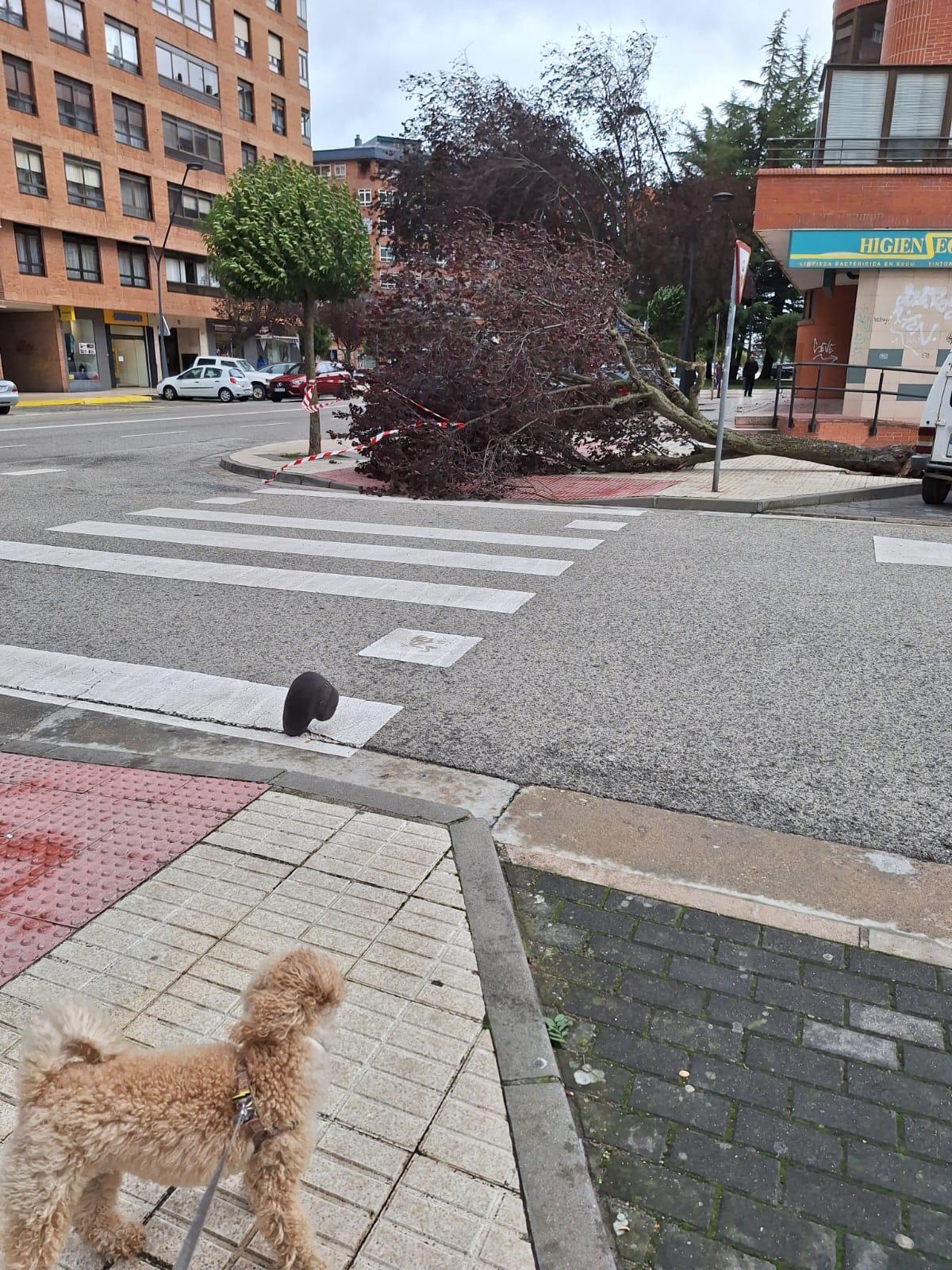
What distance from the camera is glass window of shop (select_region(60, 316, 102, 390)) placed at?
4238 cm

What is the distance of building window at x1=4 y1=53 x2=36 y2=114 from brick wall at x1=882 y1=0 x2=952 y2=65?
3337 cm

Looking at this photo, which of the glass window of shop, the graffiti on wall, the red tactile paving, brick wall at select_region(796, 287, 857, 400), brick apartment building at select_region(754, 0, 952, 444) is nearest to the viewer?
the red tactile paving

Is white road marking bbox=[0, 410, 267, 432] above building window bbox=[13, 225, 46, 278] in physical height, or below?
below

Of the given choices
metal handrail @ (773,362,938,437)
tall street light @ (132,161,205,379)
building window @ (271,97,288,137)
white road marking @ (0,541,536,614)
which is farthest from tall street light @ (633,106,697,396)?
building window @ (271,97,288,137)

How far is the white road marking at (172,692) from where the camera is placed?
196 inches

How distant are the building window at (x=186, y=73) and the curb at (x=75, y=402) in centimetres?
1881

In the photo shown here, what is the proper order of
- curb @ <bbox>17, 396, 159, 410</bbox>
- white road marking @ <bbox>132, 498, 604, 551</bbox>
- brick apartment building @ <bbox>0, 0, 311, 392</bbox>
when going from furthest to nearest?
brick apartment building @ <bbox>0, 0, 311, 392</bbox>
curb @ <bbox>17, 396, 159, 410</bbox>
white road marking @ <bbox>132, 498, 604, 551</bbox>

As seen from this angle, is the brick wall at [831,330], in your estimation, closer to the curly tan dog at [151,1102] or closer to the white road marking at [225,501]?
the white road marking at [225,501]

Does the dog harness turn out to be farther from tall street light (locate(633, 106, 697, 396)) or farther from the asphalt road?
tall street light (locate(633, 106, 697, 396))

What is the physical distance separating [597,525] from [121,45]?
45.4 meters

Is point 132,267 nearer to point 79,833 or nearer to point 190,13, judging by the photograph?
point 190,13

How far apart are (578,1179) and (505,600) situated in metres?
5.32

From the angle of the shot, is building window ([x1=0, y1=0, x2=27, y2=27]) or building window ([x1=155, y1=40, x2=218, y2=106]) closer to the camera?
building window ([x1=0, y1=0, x2=27, y2=27])

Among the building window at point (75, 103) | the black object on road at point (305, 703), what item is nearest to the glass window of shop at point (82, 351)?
the building window at point (75, 103)
